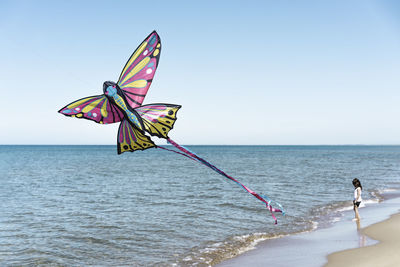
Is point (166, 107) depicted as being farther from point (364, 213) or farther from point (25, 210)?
point (25, 210)

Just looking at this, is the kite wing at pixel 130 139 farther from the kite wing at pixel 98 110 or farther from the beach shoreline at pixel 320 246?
the beach shoreline at pixel 320 246

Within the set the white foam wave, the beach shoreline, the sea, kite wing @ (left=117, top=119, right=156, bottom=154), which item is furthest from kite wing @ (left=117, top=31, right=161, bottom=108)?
the white foam wave

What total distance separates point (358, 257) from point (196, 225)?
713 centimetres

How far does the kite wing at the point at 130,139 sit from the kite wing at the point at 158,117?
0.11 metres

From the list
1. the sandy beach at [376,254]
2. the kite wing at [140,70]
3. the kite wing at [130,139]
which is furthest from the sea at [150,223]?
the kite wing at [140,70]

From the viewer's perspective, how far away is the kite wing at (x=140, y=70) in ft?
10.7

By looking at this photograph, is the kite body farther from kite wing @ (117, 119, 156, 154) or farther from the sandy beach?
the sandy beach

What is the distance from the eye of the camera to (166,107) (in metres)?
3.28

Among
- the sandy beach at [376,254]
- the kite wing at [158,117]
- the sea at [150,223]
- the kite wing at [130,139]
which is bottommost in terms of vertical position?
A: the sea at [150,223]

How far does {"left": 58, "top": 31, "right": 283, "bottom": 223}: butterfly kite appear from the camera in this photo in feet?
10.2

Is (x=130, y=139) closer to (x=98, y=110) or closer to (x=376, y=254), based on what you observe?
(x=98, y=110)

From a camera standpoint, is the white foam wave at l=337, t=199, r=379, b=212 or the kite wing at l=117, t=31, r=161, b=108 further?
the white foam wave at l=337, t=199, r=379, b=212

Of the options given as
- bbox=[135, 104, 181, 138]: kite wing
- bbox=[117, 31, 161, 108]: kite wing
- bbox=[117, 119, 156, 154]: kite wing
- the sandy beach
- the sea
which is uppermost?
bbox=[117, 31, 161, 108]: kite wing

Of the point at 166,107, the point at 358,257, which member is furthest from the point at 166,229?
the point at 166,107
